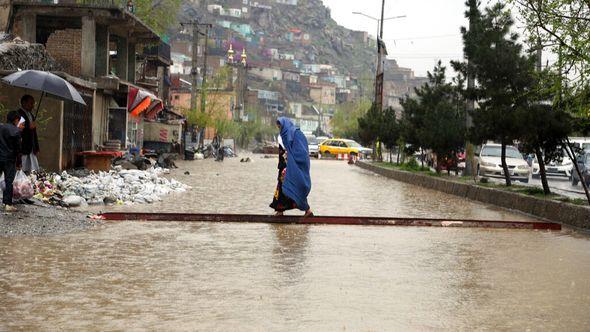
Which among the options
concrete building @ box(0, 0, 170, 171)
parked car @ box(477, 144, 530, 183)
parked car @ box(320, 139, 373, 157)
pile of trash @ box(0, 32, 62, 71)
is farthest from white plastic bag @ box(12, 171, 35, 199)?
parked car @ box(320, 139, 373, 157)

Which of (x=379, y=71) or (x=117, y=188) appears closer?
(x=117, y=188)

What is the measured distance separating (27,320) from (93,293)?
4.01 feet

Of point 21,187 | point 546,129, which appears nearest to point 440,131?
point 546,129

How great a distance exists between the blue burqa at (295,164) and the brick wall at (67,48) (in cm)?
2114

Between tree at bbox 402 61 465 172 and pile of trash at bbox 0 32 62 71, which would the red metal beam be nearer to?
pile of trash at bbox 0 32 62 71

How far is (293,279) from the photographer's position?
30.1ft

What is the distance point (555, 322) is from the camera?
721 centimetres

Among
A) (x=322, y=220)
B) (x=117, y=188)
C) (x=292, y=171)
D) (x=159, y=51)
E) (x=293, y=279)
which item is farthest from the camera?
(x=159, y=51)

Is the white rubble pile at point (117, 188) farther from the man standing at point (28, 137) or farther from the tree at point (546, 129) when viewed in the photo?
the tree at point (546, 129)

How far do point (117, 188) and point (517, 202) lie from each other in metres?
8.75

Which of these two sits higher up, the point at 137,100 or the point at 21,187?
the point at 137,100

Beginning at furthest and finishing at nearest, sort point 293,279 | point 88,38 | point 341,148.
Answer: point 341,148 < point 88,38 < point 293,279

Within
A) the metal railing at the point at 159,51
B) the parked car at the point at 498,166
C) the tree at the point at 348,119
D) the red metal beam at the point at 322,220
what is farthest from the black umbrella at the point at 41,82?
the tree at the point at 348,119

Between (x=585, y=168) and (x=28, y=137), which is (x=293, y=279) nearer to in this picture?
(x=28, y=137)
